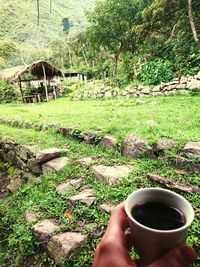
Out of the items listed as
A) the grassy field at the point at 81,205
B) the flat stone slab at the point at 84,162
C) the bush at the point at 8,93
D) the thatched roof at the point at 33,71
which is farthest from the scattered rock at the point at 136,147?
the bush at the point at 8,93

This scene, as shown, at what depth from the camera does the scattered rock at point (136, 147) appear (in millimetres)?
3893

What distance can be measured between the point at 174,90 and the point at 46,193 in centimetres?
766

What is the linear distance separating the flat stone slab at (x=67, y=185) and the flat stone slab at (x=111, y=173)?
29 centimetres

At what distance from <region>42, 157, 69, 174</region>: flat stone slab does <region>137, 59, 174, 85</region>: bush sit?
7.67 meters

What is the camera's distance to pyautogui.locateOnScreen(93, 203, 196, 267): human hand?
0.87 meters

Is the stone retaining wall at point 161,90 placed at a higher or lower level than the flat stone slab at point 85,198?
higher

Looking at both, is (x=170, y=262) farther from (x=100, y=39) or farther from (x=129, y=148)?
(x=100, y=39)

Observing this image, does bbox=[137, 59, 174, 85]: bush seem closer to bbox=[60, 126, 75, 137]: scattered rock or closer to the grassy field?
the grassy field

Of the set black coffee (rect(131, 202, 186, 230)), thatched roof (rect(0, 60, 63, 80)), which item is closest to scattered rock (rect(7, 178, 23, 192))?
black coffee (rect(131, 202, 186, 230))

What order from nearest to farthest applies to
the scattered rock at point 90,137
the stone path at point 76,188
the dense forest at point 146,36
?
the stone path at point 76,188 → the scattered rock at point 90,137 → the dense forest at point 146,36

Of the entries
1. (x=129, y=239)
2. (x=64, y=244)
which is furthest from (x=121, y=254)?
(x=64, y=244)

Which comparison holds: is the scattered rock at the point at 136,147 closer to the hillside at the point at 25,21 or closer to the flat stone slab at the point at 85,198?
the flat stone slab at the point at 85,198

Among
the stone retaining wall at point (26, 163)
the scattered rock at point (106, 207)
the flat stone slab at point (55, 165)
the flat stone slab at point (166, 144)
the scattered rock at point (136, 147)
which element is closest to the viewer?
the scattered rock at point (106, 207)

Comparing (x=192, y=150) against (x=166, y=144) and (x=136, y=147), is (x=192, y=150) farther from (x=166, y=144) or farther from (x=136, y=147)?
(x=136, y=147)
